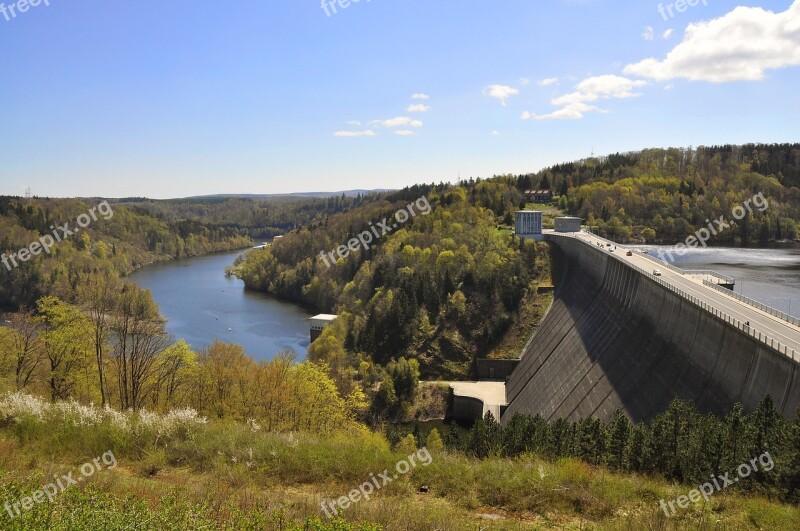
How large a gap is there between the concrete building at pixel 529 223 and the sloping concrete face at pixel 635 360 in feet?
77.5

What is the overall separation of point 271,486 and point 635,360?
2961cm

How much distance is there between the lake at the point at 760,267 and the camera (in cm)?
6681

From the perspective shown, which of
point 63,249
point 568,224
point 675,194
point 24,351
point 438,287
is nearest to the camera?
point 24,351

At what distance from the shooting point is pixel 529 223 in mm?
85562

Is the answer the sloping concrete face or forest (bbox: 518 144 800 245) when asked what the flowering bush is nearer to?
the sloping concrete face

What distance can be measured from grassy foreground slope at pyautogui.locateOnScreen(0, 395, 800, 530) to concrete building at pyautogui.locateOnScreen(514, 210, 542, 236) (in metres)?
71.8

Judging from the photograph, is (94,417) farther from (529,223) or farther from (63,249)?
(63,249)

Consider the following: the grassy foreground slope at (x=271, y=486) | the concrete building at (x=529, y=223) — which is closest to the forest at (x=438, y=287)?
the concrete building at (x=529, y=223)

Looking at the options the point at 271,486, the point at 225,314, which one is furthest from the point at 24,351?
the point at 225,314

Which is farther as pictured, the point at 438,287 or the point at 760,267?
the point at 760,267

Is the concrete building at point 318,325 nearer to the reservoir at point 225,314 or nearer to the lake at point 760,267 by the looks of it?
the reservoir at point 225,314

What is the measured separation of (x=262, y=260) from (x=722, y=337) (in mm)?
121670

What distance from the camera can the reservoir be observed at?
3157 inches

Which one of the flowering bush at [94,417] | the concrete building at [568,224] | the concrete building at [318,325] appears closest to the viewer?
the flowering bush at [94,417]
